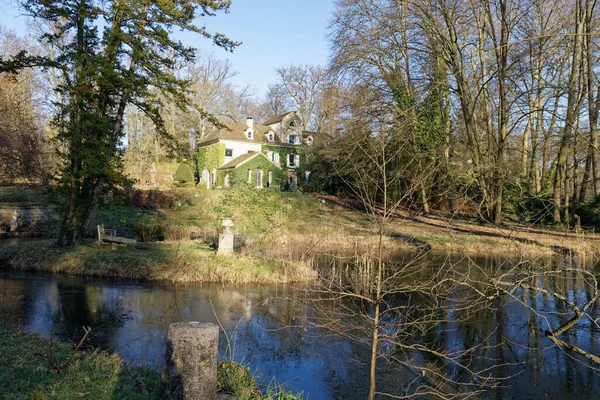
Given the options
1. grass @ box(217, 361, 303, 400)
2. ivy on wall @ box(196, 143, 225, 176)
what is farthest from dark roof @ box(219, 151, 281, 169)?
grass @ box(217, 361, 303, 400)

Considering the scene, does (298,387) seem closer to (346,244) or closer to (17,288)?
(17,288)

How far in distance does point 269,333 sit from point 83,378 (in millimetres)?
4543

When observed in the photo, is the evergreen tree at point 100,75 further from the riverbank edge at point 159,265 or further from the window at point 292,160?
the window at point 292,160

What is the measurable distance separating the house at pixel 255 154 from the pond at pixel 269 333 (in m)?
25.8

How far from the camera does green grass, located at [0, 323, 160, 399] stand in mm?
4430

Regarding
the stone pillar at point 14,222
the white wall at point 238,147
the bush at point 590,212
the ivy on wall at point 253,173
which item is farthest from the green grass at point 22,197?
the bush at point 590,212

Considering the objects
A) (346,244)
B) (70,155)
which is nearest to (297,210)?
(346,244)

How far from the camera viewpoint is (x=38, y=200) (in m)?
24.8

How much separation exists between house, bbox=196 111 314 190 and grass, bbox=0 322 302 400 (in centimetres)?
3140

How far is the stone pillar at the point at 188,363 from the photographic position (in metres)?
3.91

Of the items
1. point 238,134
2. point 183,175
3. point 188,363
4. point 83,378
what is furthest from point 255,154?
point 188,363

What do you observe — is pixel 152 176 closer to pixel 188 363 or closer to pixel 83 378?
pixel 83 378

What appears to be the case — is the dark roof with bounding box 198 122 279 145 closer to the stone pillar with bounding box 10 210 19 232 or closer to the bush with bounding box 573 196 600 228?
the stone pillar with bounding box 10 210 19 232

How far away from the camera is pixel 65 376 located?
16.0 feet
